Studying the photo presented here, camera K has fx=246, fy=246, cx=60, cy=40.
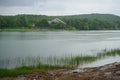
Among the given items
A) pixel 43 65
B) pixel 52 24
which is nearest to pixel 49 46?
pixel 43 65

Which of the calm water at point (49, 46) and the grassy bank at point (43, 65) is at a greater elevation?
the grassy bank at point (43, 65)

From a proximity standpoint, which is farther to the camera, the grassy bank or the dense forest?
the dense forest

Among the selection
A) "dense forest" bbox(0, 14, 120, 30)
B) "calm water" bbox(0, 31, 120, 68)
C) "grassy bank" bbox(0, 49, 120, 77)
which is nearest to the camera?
"grassy bank" bbox(0, 49, 120, 77)

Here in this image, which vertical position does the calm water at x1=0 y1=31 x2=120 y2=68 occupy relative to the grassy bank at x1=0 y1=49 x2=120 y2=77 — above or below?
below

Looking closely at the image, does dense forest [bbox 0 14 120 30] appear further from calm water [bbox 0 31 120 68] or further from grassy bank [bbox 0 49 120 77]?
grassy bank [bbox 0 49 120 77]

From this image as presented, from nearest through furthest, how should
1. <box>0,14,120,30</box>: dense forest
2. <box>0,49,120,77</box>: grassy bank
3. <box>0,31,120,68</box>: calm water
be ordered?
<box>0,49,120,77</box>: grassy bank < <box>0,31,120,68</box>: calm water < <box>0,14,120,30</box>: dense forest

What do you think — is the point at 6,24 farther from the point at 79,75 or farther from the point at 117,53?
the point at 79,75

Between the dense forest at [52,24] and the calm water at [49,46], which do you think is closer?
the calm water at [49,46]

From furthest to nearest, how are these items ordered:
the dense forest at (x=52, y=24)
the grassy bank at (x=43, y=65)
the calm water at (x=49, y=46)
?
the dense forest at (x=52, y=24) < the calm water at (x=49, y=46) < the grassy bank at (x=43, y=65)

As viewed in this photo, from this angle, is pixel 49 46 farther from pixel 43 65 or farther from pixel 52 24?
pixel 52 24

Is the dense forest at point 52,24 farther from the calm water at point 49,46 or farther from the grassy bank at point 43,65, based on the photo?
the grassy bank at point 43,65

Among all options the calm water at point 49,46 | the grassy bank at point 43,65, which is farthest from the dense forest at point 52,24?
the grassy bank at point 43,65

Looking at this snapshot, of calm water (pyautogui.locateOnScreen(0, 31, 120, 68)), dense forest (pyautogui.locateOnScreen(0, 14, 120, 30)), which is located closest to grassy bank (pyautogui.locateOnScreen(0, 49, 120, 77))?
calm water (pyautogui.locateOnScreen(0, 31, 120, 68))

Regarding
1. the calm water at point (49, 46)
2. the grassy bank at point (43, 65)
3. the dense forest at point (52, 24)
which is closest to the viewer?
the grassy bank at point (43, 65)
